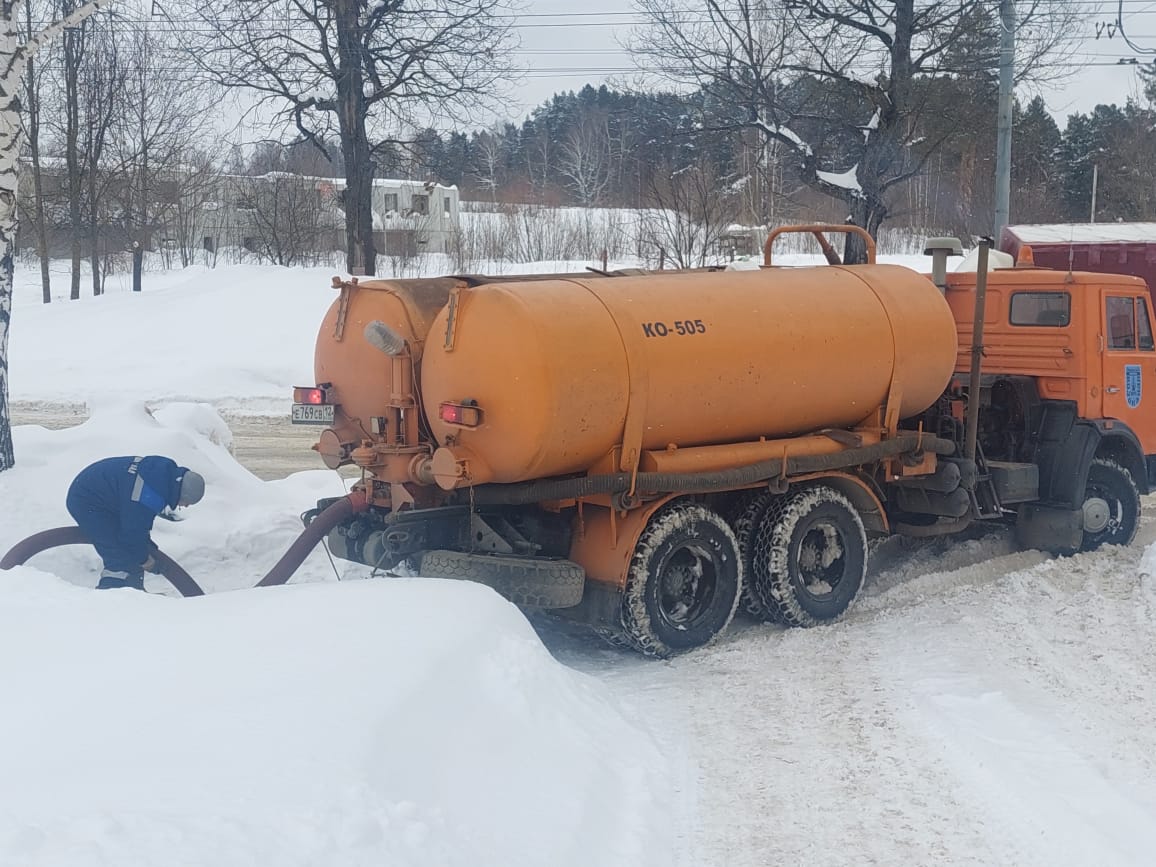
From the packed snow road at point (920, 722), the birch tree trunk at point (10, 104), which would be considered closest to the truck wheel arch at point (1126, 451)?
the packed snow road at point (920, 722)

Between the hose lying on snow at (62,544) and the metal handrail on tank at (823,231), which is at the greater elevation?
the metal handrail on tank at (823,231)

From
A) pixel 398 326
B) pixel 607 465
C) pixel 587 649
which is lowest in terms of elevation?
pixel 587 649

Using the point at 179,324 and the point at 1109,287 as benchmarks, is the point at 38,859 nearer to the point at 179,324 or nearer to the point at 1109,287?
the point at 1109,287

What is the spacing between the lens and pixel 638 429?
6859mm

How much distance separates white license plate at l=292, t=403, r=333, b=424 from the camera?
24.0 ft

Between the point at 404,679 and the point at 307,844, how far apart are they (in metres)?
1.36

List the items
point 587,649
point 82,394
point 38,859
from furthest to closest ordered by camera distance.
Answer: point 82,394 < point 587,649 < point 38,859

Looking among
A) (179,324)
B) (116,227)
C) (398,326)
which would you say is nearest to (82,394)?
(179,324)

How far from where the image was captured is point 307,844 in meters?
3.43

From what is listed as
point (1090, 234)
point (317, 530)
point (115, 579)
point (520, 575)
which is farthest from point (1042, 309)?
point (1090, 234)

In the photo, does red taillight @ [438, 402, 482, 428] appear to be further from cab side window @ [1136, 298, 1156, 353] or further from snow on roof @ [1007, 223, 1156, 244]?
snow on roof @ [1007, 223, 1156, 244]

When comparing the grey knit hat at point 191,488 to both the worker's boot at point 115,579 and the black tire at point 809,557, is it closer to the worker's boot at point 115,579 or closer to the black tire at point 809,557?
the worker's boot at point 115,579

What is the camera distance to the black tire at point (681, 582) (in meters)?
7.01

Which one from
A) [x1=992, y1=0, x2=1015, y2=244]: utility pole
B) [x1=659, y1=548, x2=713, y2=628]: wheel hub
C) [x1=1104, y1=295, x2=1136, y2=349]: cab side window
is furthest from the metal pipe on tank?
[x1=992, y1=0, x2=1015, y2=244]: utility pole
